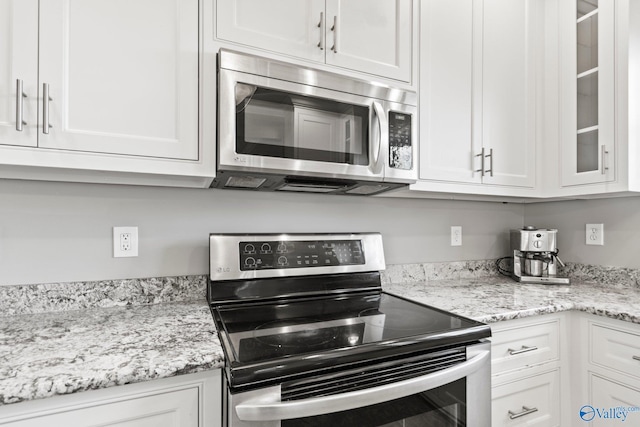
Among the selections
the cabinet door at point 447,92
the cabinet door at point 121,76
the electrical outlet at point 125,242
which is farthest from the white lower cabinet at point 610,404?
the electrical outlet at point 125,242

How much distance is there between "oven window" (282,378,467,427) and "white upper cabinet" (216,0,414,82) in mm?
1156

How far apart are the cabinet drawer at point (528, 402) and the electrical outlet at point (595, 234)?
876 millimetres

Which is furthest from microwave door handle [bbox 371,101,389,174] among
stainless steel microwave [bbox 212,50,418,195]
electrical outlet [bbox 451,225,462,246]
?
electrical outlet [bbox 451,225,462,246]

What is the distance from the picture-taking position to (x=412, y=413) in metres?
0.98

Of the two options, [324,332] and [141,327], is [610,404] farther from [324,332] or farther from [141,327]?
[141,327]

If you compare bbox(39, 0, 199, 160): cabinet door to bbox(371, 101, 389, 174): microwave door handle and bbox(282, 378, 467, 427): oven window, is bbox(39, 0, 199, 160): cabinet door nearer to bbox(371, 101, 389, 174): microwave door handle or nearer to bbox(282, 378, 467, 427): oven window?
bbox(371, 101, 389, 174): microwave door handle

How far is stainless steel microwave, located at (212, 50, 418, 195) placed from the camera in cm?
115

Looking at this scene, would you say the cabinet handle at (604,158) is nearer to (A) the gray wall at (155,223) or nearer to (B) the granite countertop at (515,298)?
(B) the granite countertop at (515,298)

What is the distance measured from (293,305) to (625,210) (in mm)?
1737

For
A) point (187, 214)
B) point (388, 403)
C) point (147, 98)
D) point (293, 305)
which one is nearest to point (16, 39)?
point (147, 98)

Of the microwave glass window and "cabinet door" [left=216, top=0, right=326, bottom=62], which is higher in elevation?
"cabinet door" [left=216, top=0, right=326, bottom=62]

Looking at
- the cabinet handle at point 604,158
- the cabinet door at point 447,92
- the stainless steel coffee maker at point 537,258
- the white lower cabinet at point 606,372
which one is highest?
the cabinet door at point 447,92

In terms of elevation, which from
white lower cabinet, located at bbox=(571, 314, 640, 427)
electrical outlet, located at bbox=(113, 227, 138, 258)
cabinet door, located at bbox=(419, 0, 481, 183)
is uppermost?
cabinet door, located at bbox=(419, 0, 481, 183)

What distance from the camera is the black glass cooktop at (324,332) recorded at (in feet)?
2.72
